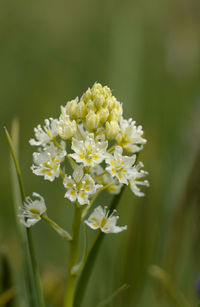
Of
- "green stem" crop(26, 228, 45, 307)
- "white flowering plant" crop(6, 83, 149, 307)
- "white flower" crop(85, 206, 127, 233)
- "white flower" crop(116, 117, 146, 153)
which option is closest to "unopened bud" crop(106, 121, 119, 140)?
"white flowering plant" crop(6, 83, 149, 307)

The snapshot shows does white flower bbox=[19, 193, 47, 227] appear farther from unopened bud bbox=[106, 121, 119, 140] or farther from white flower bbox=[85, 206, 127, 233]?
unopened bud bbox=[106, 121, 119, 140]

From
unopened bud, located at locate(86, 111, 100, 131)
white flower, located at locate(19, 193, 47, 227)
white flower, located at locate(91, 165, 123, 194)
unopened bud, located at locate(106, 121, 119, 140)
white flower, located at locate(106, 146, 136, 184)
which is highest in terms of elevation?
unopened bud, located at locate(86, 111, 100, 131)

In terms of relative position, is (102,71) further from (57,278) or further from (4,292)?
(4,292)

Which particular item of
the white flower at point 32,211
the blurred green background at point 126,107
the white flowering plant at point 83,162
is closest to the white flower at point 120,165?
the white flowering plant at point 83,162

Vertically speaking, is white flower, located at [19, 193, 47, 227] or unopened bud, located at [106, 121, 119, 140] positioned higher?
unopened bud, located at [106, 121, 119, 140]

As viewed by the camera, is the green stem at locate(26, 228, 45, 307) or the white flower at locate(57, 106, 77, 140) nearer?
the green stem at locate(26, 228, 45, 307)

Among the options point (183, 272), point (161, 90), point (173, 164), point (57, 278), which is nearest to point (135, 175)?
point (57, 278)

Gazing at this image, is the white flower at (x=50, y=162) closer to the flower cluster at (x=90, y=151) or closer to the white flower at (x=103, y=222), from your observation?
the flower cluster at (x=90, y=151)
